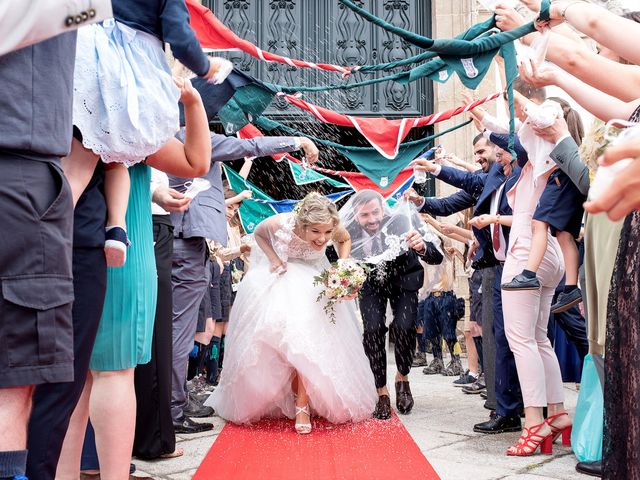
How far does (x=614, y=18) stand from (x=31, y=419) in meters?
1.96

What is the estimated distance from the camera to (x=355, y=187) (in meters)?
8.41

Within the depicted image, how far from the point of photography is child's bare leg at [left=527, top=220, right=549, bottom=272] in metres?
4.33

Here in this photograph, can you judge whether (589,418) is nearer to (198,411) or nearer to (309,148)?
(309,148)

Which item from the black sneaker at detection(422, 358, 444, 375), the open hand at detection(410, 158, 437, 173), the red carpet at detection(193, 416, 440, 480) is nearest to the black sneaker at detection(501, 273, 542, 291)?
the red carpet at detection(193, 416, 440, 480)

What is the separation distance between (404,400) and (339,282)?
54.5 inches

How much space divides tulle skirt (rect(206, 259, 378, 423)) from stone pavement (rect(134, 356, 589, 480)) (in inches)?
13.2

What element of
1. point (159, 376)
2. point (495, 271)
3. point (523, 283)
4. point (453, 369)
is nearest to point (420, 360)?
point (453, 369)

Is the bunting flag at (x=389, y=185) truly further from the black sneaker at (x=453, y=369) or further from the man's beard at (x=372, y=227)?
the black sneaker at (x=453, y=369)

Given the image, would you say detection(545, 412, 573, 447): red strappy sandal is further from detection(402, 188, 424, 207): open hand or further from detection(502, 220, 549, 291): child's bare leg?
detection(402, 188, 424, 207): open hand

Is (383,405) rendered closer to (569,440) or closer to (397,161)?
(569,440)

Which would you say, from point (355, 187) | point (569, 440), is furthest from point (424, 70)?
point (355, 187)

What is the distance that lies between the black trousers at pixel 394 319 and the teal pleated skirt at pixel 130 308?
375 cm

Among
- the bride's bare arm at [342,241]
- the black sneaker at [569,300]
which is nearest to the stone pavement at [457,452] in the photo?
the black sneaker at [569,300]

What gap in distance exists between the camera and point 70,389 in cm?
194
